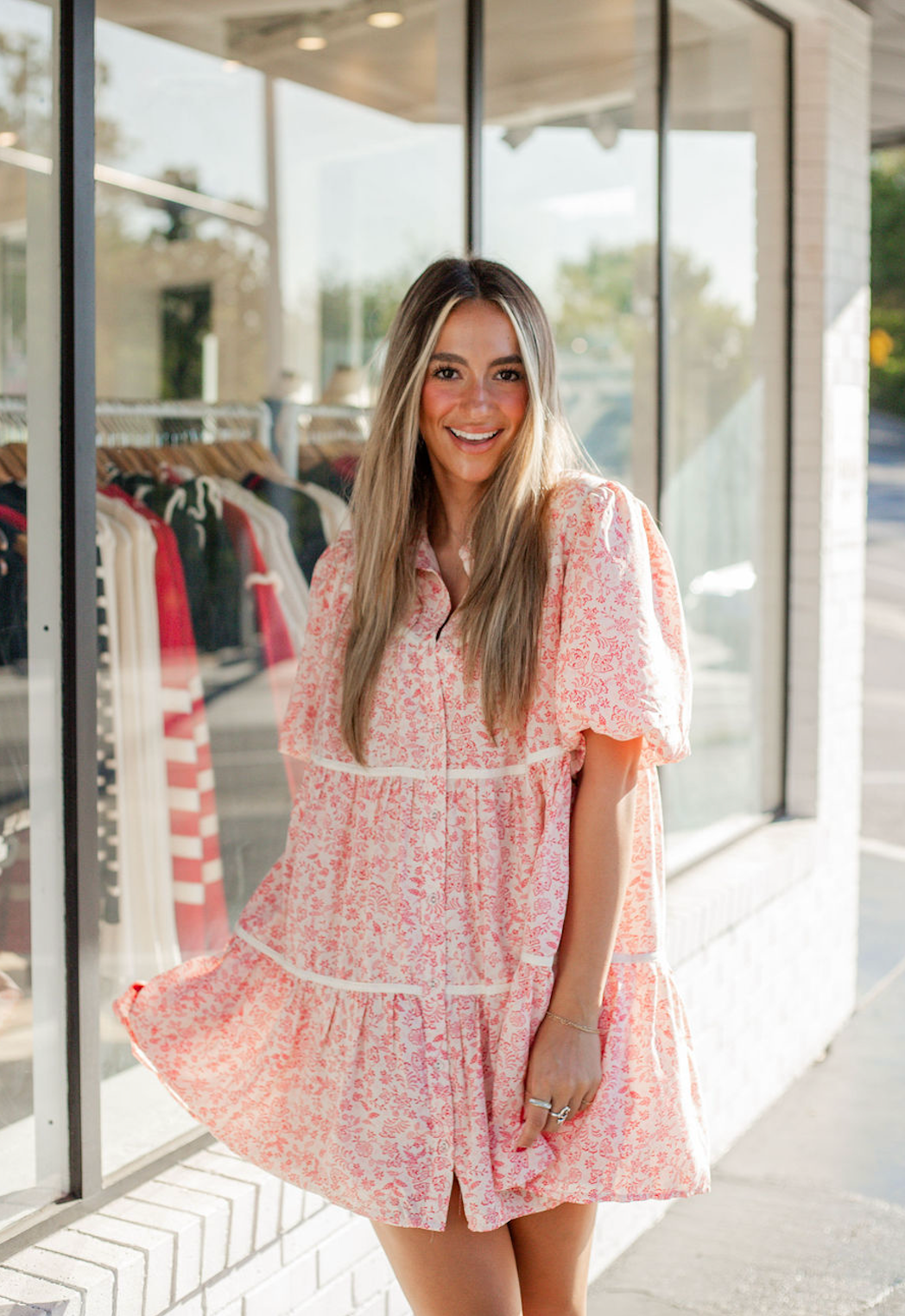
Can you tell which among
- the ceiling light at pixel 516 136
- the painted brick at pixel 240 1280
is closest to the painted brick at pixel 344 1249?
the painted brick at pixel 240 1280

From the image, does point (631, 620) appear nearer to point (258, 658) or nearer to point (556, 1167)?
point (556, 1167)

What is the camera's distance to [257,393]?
6.29 m

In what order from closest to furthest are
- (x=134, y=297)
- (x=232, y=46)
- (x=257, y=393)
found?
(x=232, y=46) → (x=257, y=393) → (x=134, y=297)

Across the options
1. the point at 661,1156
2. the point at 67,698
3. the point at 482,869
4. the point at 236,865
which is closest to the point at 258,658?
the point at 236,865

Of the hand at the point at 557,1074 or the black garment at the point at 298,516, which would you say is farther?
the black garment at the point at 298,516

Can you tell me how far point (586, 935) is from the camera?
5.73 ft

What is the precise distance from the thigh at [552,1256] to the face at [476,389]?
0.95 metres

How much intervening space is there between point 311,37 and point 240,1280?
3865 millimetres

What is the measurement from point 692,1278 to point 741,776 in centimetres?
172

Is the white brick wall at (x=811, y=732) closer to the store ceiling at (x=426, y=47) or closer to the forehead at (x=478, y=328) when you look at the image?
the store ceiling at (x=426, y=47)

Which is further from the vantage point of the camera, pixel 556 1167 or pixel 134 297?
pixel 134 297

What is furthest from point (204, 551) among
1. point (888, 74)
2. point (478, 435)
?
point (888, 74)

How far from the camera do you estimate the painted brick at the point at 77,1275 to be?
1976 mm

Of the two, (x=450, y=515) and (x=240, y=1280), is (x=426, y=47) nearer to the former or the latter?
(x=450, y=515)
